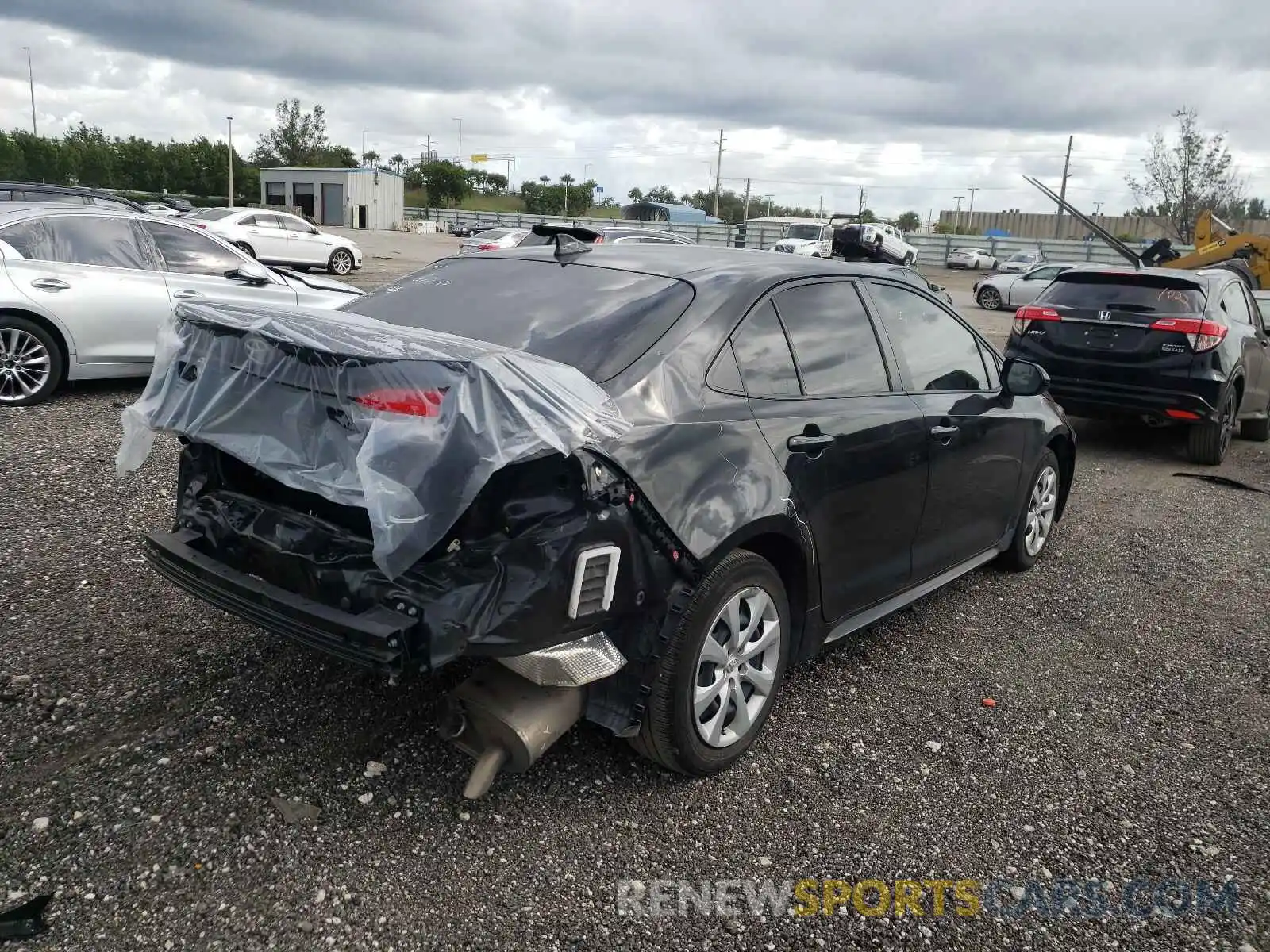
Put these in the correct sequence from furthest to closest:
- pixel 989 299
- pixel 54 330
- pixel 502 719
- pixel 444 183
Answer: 1. pixel 444 183
2. pixel 989 299
3. pixel 54 330
4. pixel 502 719

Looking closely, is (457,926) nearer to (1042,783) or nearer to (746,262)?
(1042,783)

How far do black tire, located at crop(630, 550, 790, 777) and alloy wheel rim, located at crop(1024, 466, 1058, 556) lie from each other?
2621 mm

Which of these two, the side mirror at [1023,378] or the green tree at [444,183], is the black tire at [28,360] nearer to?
the side mirror at [1023,378]

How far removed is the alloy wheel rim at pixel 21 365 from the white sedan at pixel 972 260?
46.7 meters

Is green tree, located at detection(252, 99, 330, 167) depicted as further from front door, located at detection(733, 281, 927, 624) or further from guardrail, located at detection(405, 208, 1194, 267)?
front door, located at detection(733, 281, 927, 624)

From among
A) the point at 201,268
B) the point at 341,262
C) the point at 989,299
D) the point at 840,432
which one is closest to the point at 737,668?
the point at 840,432

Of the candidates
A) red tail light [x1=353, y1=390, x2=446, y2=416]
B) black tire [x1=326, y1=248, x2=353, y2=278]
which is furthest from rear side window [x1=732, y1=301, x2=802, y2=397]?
black tire [x1=326, y1=248, x2=353, y2=278]

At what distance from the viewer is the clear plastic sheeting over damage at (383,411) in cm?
255

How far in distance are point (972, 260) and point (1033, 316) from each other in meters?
42.7

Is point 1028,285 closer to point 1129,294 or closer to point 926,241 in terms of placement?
point 1129,294

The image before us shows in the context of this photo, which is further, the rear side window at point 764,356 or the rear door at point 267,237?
the rear door at point 267,237

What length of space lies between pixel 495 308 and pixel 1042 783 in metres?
2.48

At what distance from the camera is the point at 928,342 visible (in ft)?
14.4

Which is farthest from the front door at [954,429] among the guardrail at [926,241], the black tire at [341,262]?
the guardrail at [926,241]
